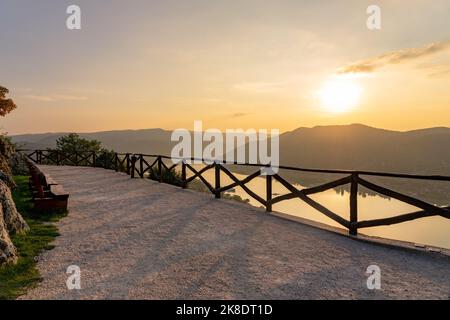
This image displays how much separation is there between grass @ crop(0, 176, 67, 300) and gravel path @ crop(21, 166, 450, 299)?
17 centimetres

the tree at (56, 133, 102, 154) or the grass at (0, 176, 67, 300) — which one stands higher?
the tree at (56, 133, 102, 154)

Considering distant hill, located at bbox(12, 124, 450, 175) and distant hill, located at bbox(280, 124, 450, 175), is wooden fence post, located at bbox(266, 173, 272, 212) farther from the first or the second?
distant hill, located at bbox(12, 124, 450, 175)

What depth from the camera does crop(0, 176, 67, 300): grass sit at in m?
4.36

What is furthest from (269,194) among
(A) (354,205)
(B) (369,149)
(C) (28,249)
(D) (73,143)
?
(B) (369,149)

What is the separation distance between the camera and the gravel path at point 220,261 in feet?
14.1

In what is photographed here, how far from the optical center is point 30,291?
14.0ft

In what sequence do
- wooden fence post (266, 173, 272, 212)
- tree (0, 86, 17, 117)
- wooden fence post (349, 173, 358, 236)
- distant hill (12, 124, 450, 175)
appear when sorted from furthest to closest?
Answer: distant hill (12, 124, 450, 175)
tree (0, 86, 17, 117)
wooden fence post (266, 173, 272, 212)
wooden fence post (349, 173, 358, 236)

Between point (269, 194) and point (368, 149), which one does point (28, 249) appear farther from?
point (368, 149)

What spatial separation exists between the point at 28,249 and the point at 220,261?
11.5 feet

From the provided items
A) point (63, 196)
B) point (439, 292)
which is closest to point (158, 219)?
point (63, 196)

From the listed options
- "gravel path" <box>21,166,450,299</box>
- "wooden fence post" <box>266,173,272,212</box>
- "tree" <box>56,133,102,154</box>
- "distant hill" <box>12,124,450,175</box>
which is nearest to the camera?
"gravel path" <box>21,166,450,299</box>

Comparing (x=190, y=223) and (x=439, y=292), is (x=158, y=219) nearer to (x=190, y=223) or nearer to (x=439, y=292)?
(x=190, y=223)

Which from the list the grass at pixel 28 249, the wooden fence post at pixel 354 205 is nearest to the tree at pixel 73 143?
the grass at pixel 28 249

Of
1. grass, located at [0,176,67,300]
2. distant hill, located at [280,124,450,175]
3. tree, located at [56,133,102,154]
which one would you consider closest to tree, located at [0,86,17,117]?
grass, located at [0,176,67,300]
